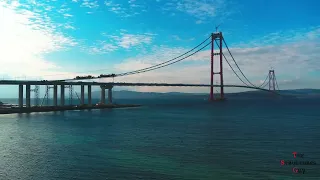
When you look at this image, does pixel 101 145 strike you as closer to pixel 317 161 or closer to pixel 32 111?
pixel 317 161

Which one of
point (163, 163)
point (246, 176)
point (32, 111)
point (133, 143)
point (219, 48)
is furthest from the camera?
point (219, 48)

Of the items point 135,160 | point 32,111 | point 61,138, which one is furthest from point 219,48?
point 135,160

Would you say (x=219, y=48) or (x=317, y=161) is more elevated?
(x=219, y=48)

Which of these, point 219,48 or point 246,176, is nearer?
point 246,176

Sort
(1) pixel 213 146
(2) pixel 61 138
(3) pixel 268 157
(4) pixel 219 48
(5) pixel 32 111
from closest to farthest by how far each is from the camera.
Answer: (3) pixel 268 157 < (1) pixel 213 146 < (2) pixel 61 138 < (5) pixel 32 111 < (4) pixel 219 48

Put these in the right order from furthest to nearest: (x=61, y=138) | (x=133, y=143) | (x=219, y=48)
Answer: (x=219, y=48) → (x=61, y=138) → (x=133, y=143)

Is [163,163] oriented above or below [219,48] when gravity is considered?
below

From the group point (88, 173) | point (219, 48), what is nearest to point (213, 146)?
point (88, 173)

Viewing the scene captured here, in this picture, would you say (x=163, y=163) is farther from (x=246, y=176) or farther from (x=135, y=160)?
(x=246, y=176)

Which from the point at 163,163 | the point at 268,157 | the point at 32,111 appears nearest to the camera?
the point at 163,163
